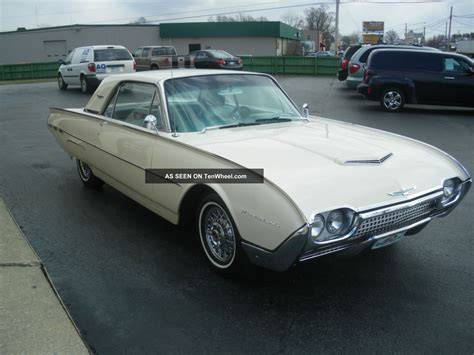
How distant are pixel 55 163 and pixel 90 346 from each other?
541 cm

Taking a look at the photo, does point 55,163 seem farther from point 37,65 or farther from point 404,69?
point 37,65

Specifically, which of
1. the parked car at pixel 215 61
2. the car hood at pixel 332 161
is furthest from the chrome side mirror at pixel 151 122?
the parked car at pixel 215 61

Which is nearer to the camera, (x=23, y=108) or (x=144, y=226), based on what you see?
(x=144, y=226)

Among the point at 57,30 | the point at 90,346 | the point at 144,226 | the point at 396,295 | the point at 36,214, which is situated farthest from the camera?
the point at 57,30

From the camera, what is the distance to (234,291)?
12.0 feet

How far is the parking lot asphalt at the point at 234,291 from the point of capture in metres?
3.05

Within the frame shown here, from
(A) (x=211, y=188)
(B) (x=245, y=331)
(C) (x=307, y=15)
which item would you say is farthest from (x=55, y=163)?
(C) (x=307, y=15)

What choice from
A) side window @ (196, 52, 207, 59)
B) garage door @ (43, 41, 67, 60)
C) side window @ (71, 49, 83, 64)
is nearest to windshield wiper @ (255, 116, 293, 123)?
side window @ (71, 49, 83, 64)

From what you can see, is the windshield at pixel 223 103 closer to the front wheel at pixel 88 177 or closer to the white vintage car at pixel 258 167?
the white vintage car at pixel 258 167

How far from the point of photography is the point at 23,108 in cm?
1564

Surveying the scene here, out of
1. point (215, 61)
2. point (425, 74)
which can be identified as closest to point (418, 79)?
point (425, 74)

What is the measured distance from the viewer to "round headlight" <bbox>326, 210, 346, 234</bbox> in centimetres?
311

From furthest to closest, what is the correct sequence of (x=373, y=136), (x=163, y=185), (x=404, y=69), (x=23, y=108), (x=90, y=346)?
1. (x=23, y=108)
2. (x=404, y=69)
3. (x=373, y=136)
4. (x=163, y=185)
5. (x=90, y=346)

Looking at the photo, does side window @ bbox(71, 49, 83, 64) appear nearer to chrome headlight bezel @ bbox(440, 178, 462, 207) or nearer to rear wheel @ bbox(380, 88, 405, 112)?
rear wheel @ bbox(380, 88, 405, 112)
